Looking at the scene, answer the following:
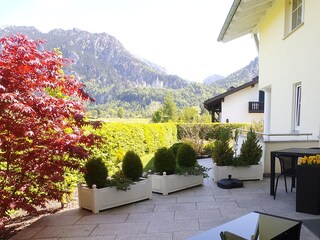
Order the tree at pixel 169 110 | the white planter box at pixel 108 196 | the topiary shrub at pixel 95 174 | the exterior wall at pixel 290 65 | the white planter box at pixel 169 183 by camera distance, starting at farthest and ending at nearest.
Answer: the tree at pixel 169 110, the exterior wall at pixel 290 65, the white planter box at pixel 169 183, the topiary shrub at pixel 95 174, the white planter box at pixel 108 196

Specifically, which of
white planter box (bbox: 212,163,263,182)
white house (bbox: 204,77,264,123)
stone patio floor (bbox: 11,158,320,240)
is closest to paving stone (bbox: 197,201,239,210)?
stone patio floor (bbox: 11,158,320,240)

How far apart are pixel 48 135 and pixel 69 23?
9864cm

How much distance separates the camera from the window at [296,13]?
8008mm

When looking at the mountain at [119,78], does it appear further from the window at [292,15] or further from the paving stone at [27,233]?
the paving stone at [27,233]

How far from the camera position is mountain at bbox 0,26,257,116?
51938 millimetres

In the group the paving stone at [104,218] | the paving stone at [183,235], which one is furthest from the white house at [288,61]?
the paving stone at [104,218]

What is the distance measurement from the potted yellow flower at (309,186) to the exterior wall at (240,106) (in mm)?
19327

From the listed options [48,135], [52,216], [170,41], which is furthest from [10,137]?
[170,41]

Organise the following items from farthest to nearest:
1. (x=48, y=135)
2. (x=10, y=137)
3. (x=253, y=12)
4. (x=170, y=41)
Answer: (x=170, y=41) < (x=253, y=12) < (x=48, y=135) < (x=10, y=137)

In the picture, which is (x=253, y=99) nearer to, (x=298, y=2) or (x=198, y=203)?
(x=298, y=2)

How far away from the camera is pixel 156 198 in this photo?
5.77 m

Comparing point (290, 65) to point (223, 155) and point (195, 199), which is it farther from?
point (195, 199)

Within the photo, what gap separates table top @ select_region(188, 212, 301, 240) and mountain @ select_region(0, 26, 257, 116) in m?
28.7

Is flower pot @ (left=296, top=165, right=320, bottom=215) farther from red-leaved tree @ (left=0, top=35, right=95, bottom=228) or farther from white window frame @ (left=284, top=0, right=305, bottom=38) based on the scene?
white window frame @ (left=284, top=0, right=305, bottom=38)
